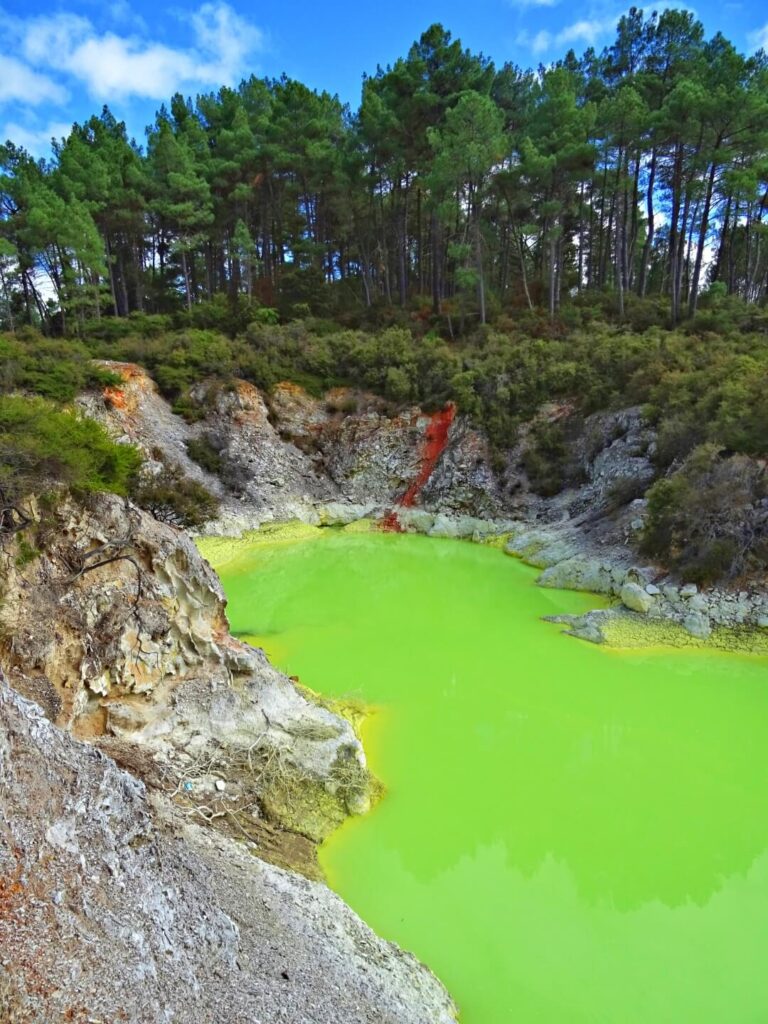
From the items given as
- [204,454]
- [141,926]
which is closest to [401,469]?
[204,454]

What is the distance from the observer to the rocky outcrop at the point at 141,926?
3098mm

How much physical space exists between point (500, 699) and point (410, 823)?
10.7ft

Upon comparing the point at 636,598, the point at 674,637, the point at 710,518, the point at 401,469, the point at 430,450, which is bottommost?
the point at 674,637

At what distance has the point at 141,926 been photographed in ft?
11.8

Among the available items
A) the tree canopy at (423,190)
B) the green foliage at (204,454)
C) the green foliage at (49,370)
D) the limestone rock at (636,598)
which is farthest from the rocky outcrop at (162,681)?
the tree canopy at (423,190)

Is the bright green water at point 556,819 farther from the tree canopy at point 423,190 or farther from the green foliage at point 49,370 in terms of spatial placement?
the tree canopy at point 423,190

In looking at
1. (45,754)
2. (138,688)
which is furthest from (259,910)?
(138,688)

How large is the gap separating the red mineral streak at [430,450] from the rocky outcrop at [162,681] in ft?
47.2

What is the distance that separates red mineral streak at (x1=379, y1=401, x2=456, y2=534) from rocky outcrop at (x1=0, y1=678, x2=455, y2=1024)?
1784 cm

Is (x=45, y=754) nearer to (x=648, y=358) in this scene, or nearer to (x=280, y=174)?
(x=648, y=358)

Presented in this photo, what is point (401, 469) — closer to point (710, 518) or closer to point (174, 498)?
point (174, 498)

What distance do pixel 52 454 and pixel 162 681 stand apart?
3.08 m

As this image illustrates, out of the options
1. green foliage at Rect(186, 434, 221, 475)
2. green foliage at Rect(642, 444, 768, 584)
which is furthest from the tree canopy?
green foliage at Rect(642, 444, 768, 584)

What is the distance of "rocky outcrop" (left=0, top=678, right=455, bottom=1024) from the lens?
10.2 feet
